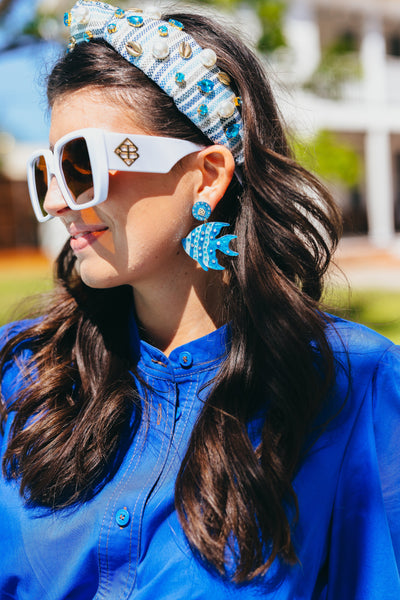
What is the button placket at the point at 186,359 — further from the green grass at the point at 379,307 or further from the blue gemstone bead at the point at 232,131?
the green grass at the point at 379,307

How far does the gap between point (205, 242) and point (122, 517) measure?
0.71 metres

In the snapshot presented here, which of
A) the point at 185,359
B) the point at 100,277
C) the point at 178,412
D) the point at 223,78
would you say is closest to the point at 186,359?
the point at 185,359

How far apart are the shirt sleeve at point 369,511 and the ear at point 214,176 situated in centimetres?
66

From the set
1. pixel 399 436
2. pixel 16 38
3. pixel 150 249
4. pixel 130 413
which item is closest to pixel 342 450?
pixel 399 436

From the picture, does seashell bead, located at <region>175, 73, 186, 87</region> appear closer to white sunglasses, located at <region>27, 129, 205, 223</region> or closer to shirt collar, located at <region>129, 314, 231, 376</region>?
white sunglasses, located at <region>27, 129, 205, 223</region>

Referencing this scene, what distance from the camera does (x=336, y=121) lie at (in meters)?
16.3

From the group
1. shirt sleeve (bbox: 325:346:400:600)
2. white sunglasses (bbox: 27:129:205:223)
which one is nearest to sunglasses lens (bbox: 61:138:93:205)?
white sunglasses (bbox: 27:129:205:223)

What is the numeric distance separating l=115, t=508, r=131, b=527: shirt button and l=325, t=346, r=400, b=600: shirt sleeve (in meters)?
0.50

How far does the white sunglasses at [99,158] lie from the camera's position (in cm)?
141

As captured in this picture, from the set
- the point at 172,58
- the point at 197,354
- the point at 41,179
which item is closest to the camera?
the point at 172,58

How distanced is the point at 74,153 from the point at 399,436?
1051 millimetres

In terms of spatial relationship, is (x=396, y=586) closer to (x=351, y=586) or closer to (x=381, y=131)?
(x=351, y=586)

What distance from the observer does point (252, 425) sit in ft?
4.95

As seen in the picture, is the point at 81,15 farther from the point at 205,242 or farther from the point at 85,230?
the point at 205,242
